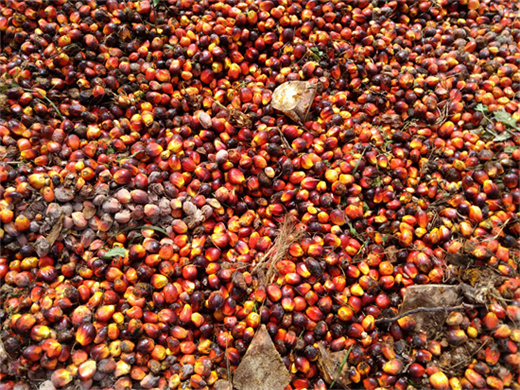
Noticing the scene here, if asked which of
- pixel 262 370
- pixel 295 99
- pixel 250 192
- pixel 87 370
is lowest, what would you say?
pixel 262 370

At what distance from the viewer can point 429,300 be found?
2.29m

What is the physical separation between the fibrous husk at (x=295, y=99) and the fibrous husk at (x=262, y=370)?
1791mm

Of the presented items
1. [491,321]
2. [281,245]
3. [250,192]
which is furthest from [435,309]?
[250,192]

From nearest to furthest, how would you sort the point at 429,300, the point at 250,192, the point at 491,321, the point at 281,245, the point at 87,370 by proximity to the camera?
the point at 87,370 < the point at 491,321 < the point at 429,300 < the point at 281,245 < the point at 250,192

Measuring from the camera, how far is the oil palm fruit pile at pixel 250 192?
85.4 inches

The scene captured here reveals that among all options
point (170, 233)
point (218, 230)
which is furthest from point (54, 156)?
point (218, 230)

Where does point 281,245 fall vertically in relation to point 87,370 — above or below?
above

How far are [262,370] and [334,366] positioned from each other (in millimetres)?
474

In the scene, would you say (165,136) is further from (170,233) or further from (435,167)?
(435,167)

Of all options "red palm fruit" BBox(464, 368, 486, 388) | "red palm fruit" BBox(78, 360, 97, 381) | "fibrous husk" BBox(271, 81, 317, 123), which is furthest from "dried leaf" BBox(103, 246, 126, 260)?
"red palm fruit" BBox(464, 368, 486, 388)

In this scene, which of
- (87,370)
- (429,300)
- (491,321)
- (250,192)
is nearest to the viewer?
(87,370)

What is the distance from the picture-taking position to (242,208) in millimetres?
2656

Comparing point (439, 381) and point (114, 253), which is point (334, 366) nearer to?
point (439, 381)

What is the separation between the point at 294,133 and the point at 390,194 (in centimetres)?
93
